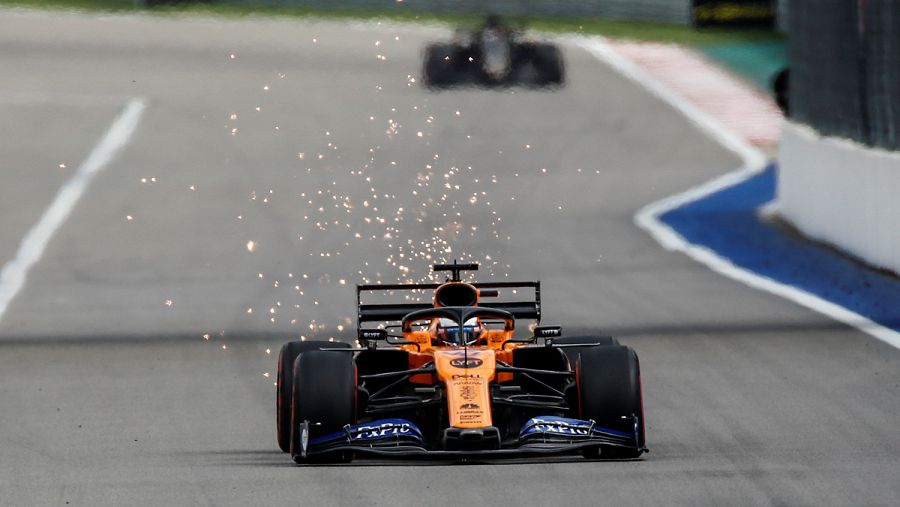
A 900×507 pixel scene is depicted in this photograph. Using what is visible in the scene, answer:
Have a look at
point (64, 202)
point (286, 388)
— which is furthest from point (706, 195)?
point (286, 388)

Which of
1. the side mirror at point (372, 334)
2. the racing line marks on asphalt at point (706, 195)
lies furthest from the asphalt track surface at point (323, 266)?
the side mirror at point (372, 334)

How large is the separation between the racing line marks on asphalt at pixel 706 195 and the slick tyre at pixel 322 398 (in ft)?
18.1

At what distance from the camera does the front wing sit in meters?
9.94

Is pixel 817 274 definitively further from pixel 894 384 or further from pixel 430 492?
pixel 430 492

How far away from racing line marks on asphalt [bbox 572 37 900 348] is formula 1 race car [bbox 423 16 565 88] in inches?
84.0

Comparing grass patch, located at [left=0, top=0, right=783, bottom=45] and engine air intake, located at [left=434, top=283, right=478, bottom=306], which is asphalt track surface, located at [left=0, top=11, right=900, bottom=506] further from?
engine air intake, located at [left=434, top=283, right=478, bottom=306]

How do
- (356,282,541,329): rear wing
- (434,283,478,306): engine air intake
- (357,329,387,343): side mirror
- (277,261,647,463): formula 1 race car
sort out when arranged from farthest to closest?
(356,282,541,329): rear wing → (434,283,478,306): engine air intake → (357,329,387,343): side mirror → (277,261,647,463): formula 1 race car

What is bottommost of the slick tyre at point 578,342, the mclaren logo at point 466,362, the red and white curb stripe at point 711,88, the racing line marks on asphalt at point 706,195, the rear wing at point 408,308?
the red and white curb stripe at point 711,88

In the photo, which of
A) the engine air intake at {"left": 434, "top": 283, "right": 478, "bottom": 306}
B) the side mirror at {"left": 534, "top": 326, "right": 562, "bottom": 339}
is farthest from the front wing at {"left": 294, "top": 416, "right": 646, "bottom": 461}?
the engine air intake at {"left": 434, "top": 283, "right": 478, "bottom": 306}

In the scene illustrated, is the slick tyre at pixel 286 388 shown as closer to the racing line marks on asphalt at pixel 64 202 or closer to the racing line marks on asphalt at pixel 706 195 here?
the racing line marks on asphalt at pixel 706 195

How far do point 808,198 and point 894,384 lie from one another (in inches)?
310

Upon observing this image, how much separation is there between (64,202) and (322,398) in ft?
47.8

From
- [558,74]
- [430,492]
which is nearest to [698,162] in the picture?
[558,74]

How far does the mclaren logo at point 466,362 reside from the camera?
34.8ft
